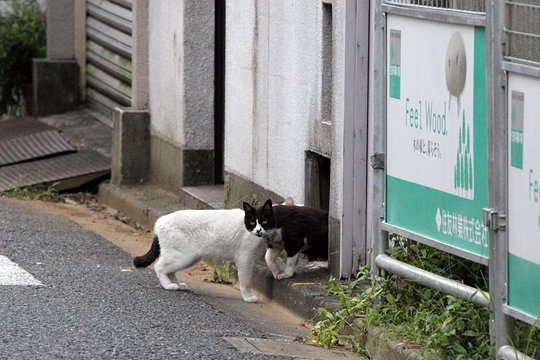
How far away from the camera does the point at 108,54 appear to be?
15.5m

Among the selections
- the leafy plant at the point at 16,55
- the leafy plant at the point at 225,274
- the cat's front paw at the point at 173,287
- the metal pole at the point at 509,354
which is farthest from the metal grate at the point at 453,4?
the leafy plant at the point at 16,55

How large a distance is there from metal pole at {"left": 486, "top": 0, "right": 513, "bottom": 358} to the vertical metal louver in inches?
373

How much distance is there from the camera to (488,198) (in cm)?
→ 545

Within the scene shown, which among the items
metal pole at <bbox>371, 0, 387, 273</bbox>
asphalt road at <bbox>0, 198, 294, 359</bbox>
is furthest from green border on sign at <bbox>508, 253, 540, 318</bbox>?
asphalt road at <bbox>0, 198, 294, 359</bbox>

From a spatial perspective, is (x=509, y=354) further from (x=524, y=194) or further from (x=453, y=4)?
(x=453, y=4)

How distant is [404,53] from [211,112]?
5.37 metres

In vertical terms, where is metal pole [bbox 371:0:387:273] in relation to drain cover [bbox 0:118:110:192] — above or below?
above

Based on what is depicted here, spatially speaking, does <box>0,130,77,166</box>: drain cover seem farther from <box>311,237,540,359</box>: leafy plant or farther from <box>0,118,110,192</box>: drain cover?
<box>311,237,540,359</box>: leafy plant

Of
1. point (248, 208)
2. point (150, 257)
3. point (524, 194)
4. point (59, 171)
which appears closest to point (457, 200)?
point (524, 194)

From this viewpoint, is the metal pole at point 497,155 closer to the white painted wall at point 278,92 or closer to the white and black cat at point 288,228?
the white painted wall at point 278,92

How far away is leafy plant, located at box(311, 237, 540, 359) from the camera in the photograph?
5777mm

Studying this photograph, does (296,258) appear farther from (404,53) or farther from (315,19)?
(404,53)

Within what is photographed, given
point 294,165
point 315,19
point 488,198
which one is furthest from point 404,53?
point 294,165

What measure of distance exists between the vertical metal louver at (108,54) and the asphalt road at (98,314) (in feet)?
17.5
